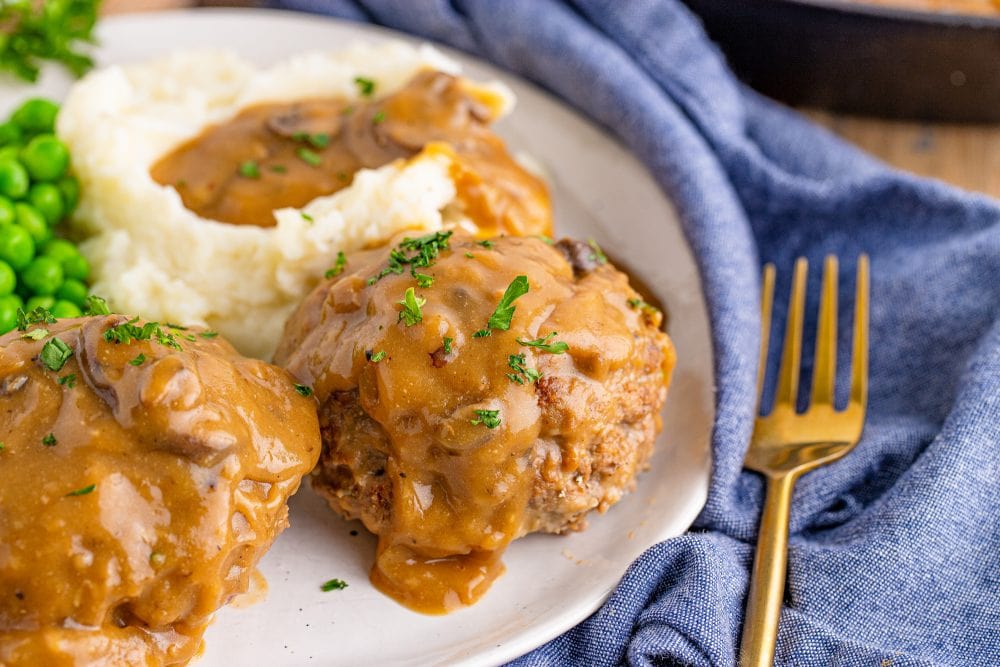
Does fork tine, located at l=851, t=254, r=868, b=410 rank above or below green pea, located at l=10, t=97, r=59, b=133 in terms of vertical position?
below

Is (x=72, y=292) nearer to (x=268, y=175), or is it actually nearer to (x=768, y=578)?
(x=268, y=175)

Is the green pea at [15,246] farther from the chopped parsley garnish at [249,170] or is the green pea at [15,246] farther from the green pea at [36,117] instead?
the chopped parsley garnish at [249,170]

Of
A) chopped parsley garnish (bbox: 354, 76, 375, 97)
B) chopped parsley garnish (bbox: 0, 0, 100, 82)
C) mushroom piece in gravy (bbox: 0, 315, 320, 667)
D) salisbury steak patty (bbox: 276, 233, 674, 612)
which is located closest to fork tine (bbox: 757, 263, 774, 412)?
salisbury steak patty (bbox: 276, 233, 674, 612)

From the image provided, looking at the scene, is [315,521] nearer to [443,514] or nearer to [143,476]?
[443,514]

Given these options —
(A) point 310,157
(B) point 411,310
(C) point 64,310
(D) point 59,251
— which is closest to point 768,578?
(B) point 411,310

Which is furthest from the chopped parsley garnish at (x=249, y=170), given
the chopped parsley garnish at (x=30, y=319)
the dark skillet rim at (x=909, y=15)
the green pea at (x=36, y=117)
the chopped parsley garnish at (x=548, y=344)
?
the dark skillet rim at (x=909, y=15)

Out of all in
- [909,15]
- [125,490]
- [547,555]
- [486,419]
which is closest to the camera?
[125,490]

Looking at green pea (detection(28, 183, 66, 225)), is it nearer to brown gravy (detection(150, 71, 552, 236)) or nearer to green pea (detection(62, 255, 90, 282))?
green pea (detection(62, 255, 90, 282))
